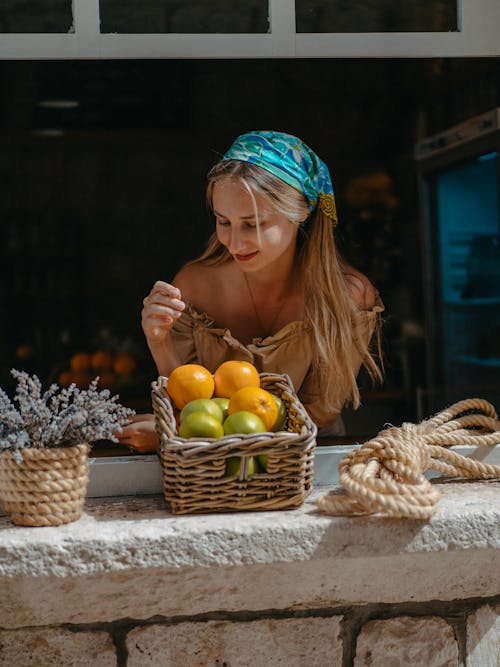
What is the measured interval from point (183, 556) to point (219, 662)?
0.36 metres

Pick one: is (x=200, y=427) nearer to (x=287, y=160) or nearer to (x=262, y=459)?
(x=262, y=459)

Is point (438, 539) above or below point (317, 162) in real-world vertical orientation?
below

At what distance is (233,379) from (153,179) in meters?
3.59

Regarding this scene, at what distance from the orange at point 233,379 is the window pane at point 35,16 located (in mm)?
1023

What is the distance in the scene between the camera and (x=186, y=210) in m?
5.52

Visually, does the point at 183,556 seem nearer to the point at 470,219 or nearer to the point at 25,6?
the point at 25,6

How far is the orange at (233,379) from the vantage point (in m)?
2.12

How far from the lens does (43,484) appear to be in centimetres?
188

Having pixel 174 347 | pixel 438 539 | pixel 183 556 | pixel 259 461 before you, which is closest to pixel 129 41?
pixel 174 347

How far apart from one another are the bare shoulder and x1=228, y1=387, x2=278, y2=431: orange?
818mm

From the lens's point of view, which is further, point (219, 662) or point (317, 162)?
point (317, 162)

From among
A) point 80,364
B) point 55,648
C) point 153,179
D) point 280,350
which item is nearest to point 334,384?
point 280,350

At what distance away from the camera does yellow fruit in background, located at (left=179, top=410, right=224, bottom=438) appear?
1.92m

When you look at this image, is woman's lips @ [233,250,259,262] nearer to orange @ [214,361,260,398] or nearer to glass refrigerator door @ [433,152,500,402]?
orange @ [214,361,260,398]
